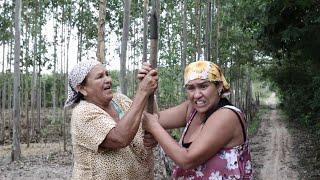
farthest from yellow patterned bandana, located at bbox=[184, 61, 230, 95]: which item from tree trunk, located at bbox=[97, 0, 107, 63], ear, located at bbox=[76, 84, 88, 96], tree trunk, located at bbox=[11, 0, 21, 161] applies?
tree trunk, located at bbox=[11, 0, 21, 161]

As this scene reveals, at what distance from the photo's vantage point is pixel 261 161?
1395cm

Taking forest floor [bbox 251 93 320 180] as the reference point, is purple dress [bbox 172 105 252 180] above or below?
above

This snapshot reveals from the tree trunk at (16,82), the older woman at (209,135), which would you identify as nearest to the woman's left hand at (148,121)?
the older woman at (209,135)

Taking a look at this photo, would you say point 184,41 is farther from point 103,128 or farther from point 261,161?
point 103,128

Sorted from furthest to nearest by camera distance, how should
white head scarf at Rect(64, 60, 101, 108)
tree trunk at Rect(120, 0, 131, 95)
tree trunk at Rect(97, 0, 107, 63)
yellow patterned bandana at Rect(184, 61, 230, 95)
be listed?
1. tree trunk at Rect(120, 0, 131, 95)
2. tree trunk at Rect(97, 0, 107, 63)
3. white head scarf at Rect(64, 60, 101, 108)
4. yellow patterned bandana at Rect(184, 61, 230, 95)

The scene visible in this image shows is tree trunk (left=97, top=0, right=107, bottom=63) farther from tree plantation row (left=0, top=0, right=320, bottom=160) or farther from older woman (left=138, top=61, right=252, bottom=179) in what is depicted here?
older woman (left=138, top=61, right=252, bottom=179)

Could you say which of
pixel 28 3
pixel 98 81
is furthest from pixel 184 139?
pixel 28 3

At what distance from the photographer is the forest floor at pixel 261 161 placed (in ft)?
39.6

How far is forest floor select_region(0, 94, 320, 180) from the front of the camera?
12083 mm

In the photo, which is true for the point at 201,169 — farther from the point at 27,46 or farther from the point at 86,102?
the point at 27,46

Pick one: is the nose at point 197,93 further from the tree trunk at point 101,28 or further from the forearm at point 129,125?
the tree trunk at point 101,28

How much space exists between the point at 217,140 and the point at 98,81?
2.42 feet

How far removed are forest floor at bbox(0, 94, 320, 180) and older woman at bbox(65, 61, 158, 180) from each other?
275 inches

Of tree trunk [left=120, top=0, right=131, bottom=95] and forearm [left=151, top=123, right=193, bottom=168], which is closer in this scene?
forearm [left=151, top=123, right=193, bottom=168]
